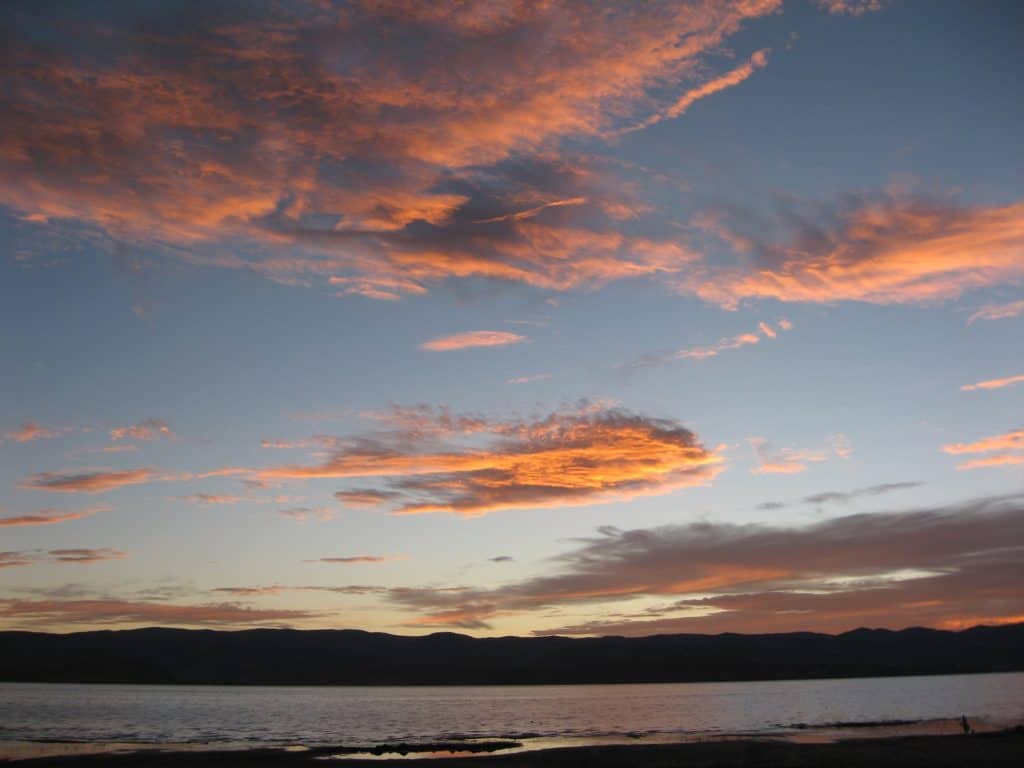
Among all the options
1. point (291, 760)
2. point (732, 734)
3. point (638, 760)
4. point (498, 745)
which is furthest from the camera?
point (732, 734)

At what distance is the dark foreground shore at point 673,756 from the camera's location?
161ft

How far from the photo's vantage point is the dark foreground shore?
4903 cm

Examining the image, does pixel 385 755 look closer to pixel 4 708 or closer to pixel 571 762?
pixel 571 762

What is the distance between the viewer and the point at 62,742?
2625 inches

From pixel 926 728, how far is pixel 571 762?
144ft

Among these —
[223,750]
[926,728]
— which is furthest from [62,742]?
[926,728]

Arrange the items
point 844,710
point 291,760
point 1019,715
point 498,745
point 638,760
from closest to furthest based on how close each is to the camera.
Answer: point 638,760, point 291,760, point 498,745, point 1019,715, point 844,710

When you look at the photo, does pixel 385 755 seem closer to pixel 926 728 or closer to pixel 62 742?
pixel 62 742

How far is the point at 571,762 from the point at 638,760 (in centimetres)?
411

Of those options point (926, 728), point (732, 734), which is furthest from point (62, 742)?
point (926, 728)

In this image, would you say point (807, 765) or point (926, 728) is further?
point (926, 728)

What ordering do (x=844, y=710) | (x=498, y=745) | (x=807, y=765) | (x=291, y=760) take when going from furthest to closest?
(x=844, y=710) → (x=498, y=745) → (x=291, y=760) → (x=807, y=765)

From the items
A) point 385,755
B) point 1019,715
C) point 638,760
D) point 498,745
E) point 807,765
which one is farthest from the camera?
point 1019,715

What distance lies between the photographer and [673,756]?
53.6 meters
